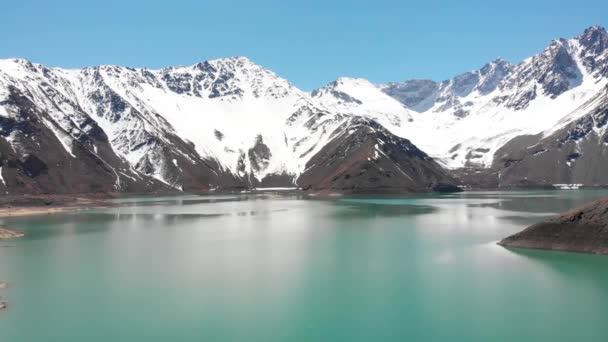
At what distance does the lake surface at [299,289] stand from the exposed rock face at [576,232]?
205 centimetres

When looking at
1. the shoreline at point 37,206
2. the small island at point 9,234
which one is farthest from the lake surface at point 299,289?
the shoreline at point 37,206

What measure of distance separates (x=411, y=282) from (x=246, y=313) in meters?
18.1

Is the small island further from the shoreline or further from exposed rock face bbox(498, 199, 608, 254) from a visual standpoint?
exposed rock face bbox(498, 199, 608, 254)

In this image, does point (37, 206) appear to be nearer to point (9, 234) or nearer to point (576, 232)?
point (9, 234)

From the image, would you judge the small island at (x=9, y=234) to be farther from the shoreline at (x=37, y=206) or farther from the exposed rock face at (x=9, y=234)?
the shoreline at (x=37, y=206)

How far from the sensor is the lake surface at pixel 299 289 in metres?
38.5

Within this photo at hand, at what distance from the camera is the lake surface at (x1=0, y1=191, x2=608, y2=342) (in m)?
38.5

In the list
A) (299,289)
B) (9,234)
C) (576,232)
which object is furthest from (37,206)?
(576,232)

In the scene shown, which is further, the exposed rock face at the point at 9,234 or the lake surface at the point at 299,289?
the exposed rock face at the point at 9,234

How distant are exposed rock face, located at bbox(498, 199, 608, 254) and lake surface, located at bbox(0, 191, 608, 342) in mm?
2052

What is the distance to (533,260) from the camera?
6431 centimetres

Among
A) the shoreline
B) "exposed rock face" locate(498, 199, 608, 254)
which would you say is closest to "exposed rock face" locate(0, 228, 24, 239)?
the shoreline

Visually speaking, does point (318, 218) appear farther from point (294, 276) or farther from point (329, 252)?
point (294, 276)

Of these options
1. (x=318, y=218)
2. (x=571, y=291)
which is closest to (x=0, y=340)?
(x=571, y=291)
